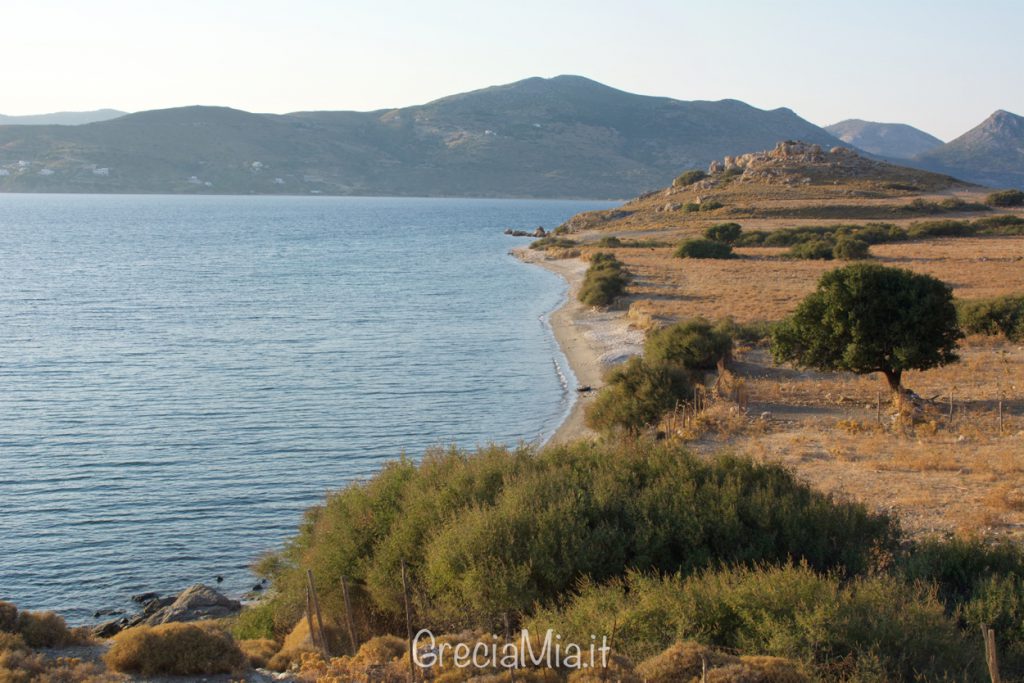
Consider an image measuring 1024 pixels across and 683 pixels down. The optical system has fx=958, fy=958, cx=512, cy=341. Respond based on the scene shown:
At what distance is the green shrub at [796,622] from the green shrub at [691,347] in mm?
21060

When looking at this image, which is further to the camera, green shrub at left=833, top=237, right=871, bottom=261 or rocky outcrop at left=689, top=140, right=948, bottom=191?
A: rocky outcrop at left=689, top=140, right=948, bottom=191

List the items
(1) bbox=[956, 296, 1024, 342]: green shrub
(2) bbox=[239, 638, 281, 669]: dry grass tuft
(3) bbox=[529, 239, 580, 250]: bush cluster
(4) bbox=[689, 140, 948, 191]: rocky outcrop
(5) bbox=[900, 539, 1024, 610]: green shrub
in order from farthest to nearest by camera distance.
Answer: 1. (4) bbox=[689, 140, 948, 191]: rocky outcrop
2. (3) bbox=[529, 239, 580, 250]: bush cluster
3. (1) bbox=[956, 296, 1024, 342]: green shrub
4. (2) bbox=[239, 638, 281, 669]: dry grass tuft
5. (5) bbox=[900, 539, 1024, 610]: green shrub

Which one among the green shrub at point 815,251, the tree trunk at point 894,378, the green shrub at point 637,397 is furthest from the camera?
the green shrub at point 815,251

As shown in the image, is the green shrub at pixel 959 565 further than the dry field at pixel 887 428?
No

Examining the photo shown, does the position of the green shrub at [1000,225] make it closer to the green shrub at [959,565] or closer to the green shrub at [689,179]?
the green shrub at [689,179]

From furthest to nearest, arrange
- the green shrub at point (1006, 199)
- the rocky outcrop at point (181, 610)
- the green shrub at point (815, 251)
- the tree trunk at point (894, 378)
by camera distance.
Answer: the green shrub at point (1006, 199), the green shrub at point (815, 251), the tree trunk at point (894, 378), the rocky outcrop at point (181, 610)

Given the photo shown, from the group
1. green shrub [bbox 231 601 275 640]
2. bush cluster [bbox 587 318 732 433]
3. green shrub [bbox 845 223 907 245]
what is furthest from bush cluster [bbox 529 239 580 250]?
green shrub [bbox 231 601 275 640]

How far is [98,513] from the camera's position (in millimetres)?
21219

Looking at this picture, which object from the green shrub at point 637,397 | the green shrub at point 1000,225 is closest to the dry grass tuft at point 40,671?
the green shrub at point 637,397

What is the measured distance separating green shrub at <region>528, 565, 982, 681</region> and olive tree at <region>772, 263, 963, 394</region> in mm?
15229

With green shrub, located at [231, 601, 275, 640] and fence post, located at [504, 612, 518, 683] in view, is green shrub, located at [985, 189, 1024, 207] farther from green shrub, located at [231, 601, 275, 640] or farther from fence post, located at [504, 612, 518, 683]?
fence post, located at [504, 612, 518, 683]

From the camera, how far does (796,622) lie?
29.2 ft

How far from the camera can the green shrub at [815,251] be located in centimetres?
6906

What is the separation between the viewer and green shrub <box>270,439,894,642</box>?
11328 millimetres
